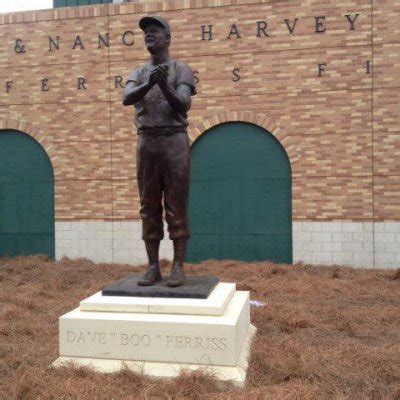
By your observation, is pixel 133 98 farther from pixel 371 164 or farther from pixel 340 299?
pixel 371 164

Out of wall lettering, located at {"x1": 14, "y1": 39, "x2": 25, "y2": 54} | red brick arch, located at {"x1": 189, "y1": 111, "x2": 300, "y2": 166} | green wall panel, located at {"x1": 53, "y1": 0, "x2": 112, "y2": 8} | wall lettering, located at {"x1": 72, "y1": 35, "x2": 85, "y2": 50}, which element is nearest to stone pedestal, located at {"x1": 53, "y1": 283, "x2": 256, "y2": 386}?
red brick arch, located at {"x1": 189, "y1": 111, "x2": 300, "y2": 166}

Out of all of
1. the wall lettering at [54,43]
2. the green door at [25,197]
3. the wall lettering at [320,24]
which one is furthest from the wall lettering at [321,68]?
the green door at [25,197]

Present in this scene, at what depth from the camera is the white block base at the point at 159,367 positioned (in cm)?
399

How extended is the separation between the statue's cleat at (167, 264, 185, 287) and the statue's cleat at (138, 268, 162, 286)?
0.51 ft

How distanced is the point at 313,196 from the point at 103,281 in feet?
13.1

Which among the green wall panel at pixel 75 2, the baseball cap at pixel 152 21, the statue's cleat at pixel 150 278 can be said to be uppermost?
the green wall panel at pixel 75 2

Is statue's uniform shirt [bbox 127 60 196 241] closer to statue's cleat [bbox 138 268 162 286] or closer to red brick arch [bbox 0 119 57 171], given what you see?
statue's cleat [bbox 138 268 162 286]

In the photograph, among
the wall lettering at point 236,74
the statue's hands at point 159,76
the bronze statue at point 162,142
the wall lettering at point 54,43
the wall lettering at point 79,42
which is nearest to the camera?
the statue's hands at point 159,76

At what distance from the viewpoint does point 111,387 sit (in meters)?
3.86

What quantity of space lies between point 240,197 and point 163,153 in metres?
5.18

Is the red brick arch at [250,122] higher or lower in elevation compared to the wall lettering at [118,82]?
lower

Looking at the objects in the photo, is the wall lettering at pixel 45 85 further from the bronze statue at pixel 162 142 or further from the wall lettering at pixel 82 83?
the bronze statue at pixel 162 142

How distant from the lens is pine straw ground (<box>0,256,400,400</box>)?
390 centimetres

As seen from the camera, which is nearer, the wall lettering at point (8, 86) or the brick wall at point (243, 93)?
the brick wall at point (243, 93)
